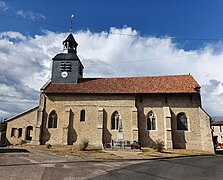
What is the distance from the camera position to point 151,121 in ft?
79.4

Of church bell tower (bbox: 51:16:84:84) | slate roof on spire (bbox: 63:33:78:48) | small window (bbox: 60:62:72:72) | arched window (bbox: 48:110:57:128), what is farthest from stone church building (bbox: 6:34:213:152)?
slate roof on spire (bbox: 63:33:78:48)

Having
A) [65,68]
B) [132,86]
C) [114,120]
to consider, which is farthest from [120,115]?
[65,68]

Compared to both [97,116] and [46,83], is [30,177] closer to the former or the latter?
[97,116]

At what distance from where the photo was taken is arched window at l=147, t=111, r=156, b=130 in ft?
78.8

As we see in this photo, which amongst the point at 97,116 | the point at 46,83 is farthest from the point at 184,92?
the point at 46,83

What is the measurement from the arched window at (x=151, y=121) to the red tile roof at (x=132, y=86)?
126 inches

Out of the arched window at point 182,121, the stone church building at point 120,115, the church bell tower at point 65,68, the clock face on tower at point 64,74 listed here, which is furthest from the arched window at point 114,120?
the clock face on tower at point 64,74

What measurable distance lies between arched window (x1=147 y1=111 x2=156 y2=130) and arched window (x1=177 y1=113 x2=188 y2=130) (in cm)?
307

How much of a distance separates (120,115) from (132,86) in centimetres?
462

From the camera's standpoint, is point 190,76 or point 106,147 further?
point 190,76

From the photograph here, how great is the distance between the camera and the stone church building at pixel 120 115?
75.9 feet

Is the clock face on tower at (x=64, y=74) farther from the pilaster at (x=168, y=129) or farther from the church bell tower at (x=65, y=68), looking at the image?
the pilaster at (x=168, y=129)

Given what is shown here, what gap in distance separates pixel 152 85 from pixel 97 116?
Answer: 882 cm

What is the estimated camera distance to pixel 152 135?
23.6 meters
